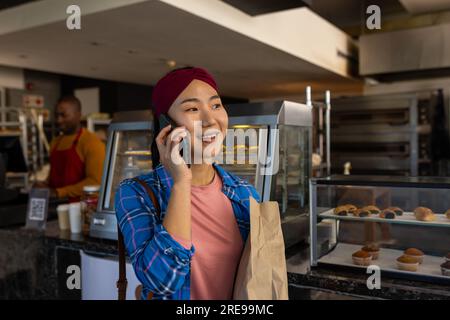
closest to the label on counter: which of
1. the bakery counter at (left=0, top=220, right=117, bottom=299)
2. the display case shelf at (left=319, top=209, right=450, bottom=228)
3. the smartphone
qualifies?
the bakery counter at (left=0, top=220, right=117, bottom=299)

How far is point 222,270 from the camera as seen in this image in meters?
0.98

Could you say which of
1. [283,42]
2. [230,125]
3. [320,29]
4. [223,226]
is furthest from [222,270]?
[320,29]

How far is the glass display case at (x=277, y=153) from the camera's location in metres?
1.78

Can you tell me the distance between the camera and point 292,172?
2.04 m

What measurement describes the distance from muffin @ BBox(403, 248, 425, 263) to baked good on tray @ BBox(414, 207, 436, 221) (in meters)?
0.13

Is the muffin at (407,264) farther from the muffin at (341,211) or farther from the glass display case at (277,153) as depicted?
the glass display case at (277,153)

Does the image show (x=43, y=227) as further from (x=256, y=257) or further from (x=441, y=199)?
(x=441, y=199)

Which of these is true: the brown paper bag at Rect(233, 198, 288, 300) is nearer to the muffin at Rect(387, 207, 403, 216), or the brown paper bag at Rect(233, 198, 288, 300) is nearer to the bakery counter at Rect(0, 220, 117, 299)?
the muffin at Rect(387, 207, 403, 216)

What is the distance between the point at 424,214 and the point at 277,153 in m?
0.61

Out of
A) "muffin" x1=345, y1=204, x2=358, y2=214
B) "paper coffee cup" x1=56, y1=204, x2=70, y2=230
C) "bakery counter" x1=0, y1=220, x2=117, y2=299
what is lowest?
"bakery counter" x1=0, y1=220, x2=117, y2=299

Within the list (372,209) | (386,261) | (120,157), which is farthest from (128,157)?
(386,261)

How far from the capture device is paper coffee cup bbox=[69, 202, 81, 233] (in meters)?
2.24

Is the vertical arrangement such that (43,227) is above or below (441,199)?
below

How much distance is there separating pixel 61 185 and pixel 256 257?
248 cm
